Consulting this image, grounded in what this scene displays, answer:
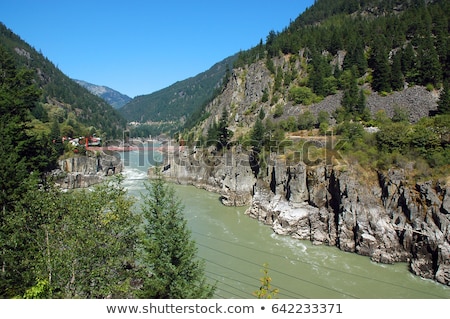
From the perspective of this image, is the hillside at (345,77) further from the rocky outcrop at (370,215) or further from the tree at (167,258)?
the tree at (167,258)

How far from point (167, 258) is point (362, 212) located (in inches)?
559

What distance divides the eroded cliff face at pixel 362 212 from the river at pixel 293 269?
2.26 feet

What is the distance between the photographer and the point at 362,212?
20031mm

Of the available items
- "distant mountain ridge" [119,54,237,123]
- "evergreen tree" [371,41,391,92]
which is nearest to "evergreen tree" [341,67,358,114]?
"evergreen tree" [371,41,391,92]

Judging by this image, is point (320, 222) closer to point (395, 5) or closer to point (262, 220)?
point (262, 220)

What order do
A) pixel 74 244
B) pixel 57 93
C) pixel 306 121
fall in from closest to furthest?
1. pixel 74 244
2. pixel 306 121
3. pixel 57 93

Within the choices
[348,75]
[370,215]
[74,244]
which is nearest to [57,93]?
[348,75]

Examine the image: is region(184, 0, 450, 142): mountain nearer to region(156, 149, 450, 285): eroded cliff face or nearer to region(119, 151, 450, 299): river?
region(156, 149, 450, 285): eroded cliff face

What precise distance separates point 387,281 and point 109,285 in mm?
13630

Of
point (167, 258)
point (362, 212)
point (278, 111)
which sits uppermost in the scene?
point (278, 111)

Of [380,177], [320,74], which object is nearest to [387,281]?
[380,177]

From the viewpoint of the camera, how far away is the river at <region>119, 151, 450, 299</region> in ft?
50.8

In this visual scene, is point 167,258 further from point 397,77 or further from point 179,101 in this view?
point 179,101

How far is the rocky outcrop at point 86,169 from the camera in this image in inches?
1526
